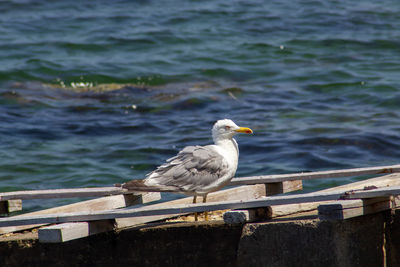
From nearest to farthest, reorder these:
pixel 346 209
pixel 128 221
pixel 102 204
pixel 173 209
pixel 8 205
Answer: pixel 346 209
pixel 173 209
pixel 128 221
pixel 102 204
pixel 8 205

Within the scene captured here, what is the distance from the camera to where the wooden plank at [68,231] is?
4.22 metres

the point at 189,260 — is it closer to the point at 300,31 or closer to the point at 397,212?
the point at 397,212

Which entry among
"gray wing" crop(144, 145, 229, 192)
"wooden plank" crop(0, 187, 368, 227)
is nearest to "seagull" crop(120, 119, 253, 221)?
"gray wing" crop(144, 145, 229, 192)

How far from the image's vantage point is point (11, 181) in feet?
28.6

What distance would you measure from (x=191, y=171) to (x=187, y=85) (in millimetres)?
7583

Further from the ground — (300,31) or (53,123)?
(300,31)

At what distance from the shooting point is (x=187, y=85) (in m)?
12.6

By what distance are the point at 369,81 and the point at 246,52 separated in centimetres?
286

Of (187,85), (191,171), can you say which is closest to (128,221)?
(191,171)

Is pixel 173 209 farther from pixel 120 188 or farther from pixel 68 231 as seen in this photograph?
pixel 120 188

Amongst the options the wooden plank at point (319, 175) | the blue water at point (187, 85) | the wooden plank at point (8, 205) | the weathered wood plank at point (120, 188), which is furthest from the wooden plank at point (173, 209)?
the blue water at point (187, 85)

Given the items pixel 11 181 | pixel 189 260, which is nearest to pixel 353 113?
pixel 11 181

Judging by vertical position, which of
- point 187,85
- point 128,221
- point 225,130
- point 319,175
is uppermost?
point 187,85

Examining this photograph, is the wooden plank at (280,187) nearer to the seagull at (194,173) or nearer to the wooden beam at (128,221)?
the wooden beam at (128,221)
